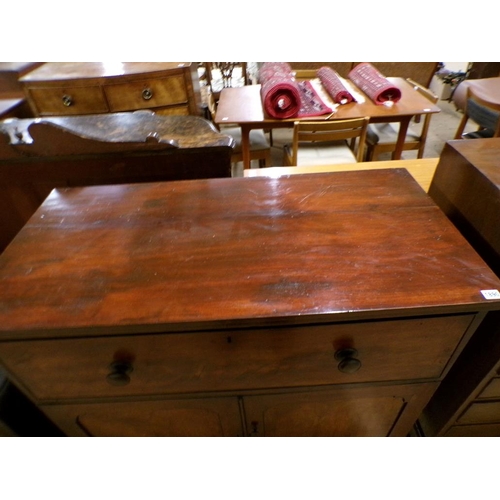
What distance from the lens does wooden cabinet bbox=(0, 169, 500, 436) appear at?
501 millimetres

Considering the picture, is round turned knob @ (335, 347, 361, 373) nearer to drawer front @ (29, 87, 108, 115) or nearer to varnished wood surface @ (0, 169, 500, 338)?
varnished wood surface @ (0, 169, 500, 338)

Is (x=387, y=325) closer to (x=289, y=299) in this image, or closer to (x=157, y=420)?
(x=289, y=299)

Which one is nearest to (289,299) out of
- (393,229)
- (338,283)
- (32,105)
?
(338,283)

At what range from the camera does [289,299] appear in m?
0.50

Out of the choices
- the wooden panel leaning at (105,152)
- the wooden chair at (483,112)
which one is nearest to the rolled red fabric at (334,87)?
the wooden chair at (483,112)

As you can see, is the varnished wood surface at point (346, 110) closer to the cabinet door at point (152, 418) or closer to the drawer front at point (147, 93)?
the drawer front at point (147, 93)

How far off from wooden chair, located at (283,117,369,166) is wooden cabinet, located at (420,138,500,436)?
0.90m

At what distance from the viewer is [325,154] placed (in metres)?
1.90

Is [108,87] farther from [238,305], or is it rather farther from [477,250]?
[477,250]

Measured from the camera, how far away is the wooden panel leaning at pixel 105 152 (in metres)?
0.82

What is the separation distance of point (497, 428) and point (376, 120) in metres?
1.54

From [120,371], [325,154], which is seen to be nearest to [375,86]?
[325,154]

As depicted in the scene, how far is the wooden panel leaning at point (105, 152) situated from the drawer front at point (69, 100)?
791 mm

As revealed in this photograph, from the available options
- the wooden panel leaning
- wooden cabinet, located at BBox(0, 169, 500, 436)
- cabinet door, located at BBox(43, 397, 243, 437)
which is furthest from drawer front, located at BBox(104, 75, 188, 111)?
cabinet door, located at BBox(43, 397, 243, 437)
